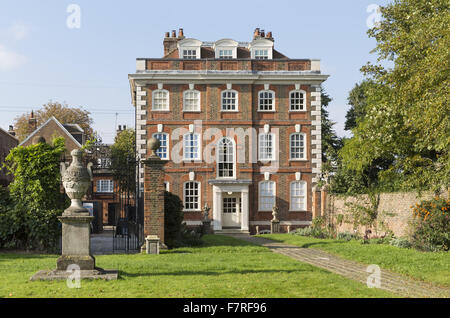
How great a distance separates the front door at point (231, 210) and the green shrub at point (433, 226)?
49.3ft

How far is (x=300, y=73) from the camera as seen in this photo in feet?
102

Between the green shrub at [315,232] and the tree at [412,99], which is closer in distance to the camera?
the tree at [412,99]

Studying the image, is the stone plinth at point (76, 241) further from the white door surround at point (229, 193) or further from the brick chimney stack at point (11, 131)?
the brick chimney stack at point (11, 131)

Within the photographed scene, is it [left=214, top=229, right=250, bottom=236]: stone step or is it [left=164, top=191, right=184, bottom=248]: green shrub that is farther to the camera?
[left=214, top=229, right=250, bottom=236]: stone step

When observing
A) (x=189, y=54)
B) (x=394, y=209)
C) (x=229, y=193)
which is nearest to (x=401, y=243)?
(x=394, y=209)

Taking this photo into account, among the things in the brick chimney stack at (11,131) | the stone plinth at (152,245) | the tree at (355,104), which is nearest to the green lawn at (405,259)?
the stone plinth at (152,245)

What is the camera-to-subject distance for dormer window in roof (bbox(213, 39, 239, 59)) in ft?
108

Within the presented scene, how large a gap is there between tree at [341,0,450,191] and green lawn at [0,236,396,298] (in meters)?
5.99

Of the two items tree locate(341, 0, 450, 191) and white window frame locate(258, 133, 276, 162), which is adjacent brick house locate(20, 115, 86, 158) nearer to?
white window frame locate(258, 133, 276, 162)

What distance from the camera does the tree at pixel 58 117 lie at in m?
54.1

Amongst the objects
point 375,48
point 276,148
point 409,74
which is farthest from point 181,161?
point 409,74

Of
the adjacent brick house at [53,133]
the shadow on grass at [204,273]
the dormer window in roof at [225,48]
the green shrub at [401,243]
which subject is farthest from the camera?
the adjacent brick house at [53,133]

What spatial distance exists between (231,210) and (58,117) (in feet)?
98.6

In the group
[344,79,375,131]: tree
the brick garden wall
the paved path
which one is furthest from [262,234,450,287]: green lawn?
→ [344,79,375,131]: tree
